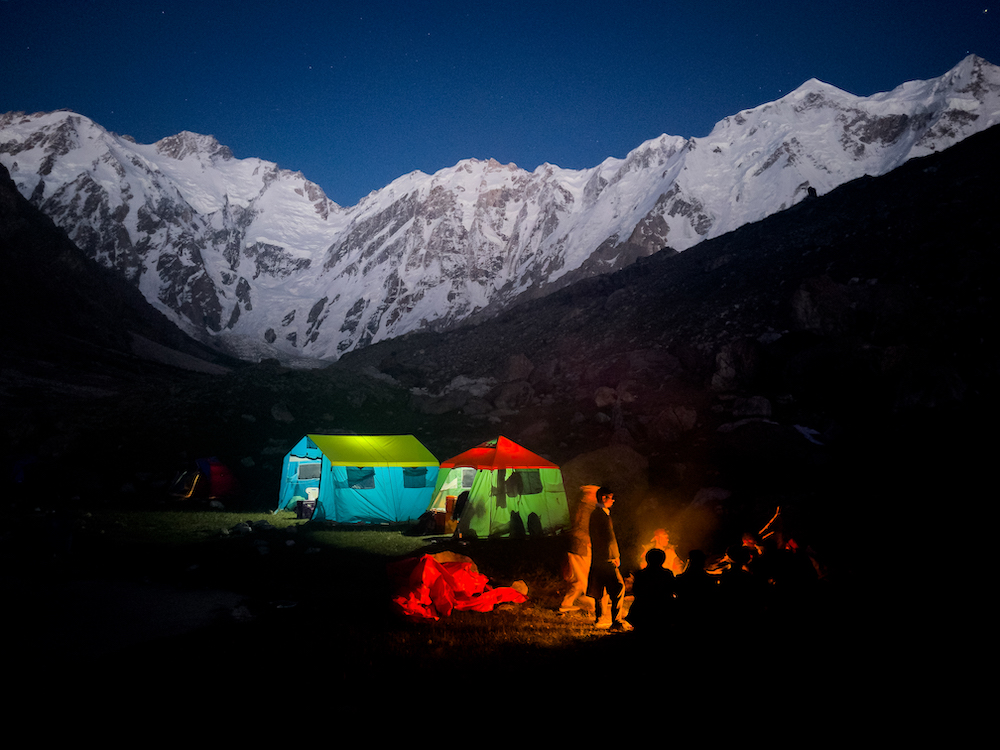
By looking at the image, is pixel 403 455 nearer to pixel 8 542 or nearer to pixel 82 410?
pixel 8 542

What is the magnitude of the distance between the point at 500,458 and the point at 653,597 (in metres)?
7.19

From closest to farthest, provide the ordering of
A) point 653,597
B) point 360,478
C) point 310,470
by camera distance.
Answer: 1. point 653,597
2. point 360,478
3. point 310,470

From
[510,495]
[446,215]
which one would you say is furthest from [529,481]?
[446,215]

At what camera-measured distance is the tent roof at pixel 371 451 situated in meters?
14.0

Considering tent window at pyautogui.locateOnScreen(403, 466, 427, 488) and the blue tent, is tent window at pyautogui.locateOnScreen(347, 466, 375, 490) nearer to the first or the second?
the blue tent

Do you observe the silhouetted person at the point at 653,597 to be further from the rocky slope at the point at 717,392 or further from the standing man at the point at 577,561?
the rocky slope at the point at 717,392

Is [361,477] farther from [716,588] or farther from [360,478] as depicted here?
[716,588]

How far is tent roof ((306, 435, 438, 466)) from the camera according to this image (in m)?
14.0

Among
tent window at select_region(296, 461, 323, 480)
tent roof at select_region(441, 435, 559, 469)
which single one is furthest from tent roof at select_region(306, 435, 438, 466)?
tent roof at select_region(441, 435, 559, 469)

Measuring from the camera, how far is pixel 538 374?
2703 centimetres

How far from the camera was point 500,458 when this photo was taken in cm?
1219

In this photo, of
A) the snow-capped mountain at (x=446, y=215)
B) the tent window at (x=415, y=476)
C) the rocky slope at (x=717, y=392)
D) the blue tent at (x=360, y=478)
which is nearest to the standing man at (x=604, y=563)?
the rocky slope at (x=717, y=392)

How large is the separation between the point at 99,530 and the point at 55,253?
181 feet

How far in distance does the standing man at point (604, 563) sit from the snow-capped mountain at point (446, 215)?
2560 inches
